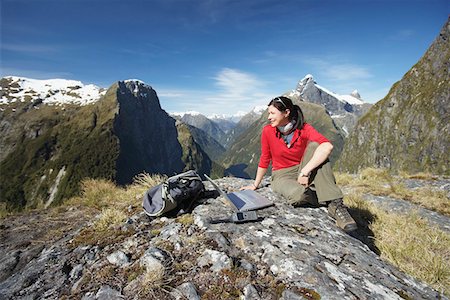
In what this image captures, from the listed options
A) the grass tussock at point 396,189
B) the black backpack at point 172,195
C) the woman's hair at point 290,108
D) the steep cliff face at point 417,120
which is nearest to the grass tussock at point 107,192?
the black backpack at point 172,195

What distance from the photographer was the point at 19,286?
3.76 metres

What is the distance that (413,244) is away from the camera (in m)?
5.34

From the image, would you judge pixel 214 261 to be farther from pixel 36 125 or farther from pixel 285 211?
pixel 36 125

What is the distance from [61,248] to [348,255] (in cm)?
547

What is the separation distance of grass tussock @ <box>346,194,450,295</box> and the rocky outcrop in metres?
0.94

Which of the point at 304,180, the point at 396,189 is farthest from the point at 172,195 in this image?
the point at 396,189

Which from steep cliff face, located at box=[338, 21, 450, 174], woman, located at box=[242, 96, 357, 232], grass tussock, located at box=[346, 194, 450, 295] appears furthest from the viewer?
steep cliff face, located at box=[338, 21, 450, 174]

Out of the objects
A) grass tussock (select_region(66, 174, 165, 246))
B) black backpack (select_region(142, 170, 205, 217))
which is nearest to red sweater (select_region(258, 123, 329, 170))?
black backpack (select_region(142, 170, 205, 217))

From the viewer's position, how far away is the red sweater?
6.52 metres

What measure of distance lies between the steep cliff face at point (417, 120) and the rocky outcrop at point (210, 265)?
14425cm

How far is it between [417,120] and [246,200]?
606 feet

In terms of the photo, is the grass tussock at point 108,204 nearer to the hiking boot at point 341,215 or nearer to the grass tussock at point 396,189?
the hiking boot at point 341,215

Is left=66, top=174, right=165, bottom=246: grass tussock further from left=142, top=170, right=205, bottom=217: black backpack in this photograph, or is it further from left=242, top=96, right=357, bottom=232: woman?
left=242, top=96, right=357, bottom=232: woman

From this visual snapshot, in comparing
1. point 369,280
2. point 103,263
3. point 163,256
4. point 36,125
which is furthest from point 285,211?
point 36,125
